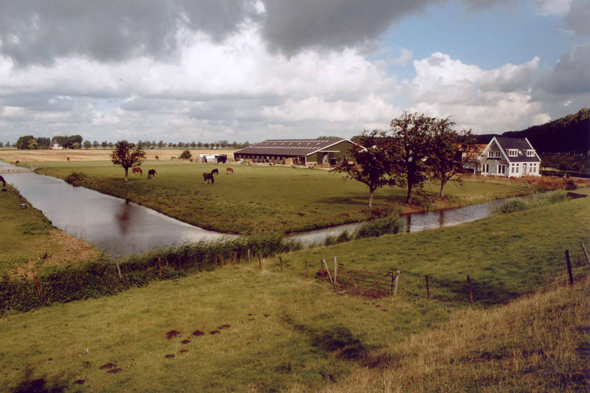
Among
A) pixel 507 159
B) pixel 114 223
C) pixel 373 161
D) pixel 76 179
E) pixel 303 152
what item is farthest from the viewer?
pixel 303 152

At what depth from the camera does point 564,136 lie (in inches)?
5133

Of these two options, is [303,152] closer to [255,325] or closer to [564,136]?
[255,325]

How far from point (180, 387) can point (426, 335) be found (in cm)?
779

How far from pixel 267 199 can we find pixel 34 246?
25.7 meters

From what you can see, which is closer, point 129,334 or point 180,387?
point 180,387

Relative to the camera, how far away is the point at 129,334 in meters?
13.8

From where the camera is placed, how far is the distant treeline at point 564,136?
12038 cm

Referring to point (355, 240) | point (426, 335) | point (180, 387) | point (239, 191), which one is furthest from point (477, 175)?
point (180, 387)

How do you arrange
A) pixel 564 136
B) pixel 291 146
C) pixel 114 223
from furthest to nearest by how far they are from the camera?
pixel 564 136 < pixel 291 146 < pixel 114 223

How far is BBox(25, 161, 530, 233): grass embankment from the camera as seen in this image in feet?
118

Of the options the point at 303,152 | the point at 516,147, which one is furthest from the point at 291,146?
the point at 516,147

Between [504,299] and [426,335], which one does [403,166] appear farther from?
[426,335]

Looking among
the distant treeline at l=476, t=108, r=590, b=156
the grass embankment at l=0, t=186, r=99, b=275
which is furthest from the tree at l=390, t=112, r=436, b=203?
the distant treeline at l=476, t=108, r=590, b=156

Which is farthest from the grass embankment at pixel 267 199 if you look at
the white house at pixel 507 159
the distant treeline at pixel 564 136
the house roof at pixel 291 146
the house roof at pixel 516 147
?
the distant treeline at pixel 564 136
